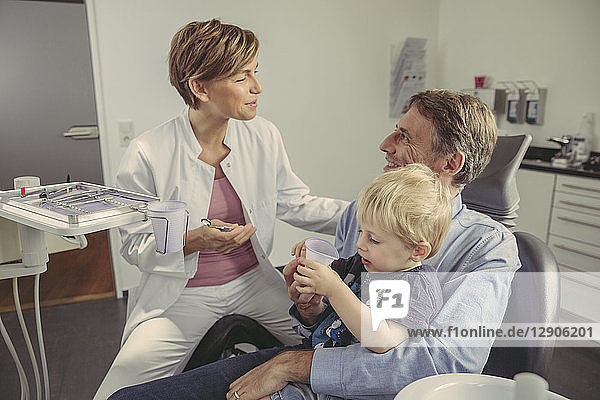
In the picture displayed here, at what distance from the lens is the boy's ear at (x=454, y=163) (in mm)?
1112

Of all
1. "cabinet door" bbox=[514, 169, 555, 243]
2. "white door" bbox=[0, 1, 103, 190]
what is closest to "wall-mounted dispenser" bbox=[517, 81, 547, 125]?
"cabinet door" bbox=[514, 169, 555, 243]

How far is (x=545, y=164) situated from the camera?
10.7 ft

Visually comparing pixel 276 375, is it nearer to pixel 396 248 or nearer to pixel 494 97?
pixel 396 248

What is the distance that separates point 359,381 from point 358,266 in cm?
26

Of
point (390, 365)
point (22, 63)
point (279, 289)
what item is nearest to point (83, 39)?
point (22, 63)

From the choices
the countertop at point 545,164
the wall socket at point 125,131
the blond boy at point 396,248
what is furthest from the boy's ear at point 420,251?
the countertop at point 545,164

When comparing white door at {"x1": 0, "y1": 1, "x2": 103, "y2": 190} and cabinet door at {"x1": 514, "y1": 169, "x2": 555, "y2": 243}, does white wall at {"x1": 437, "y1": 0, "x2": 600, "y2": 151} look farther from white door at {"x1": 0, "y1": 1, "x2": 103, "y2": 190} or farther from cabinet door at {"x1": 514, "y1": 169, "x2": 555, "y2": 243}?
white door at {"x1": 0, "y1": 1, "x2": 103, "y2": 190}

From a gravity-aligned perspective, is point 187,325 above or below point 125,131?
below

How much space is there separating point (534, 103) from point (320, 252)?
3134 mm

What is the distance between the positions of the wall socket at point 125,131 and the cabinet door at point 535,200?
8.37 feet

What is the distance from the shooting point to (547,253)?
3.78ft

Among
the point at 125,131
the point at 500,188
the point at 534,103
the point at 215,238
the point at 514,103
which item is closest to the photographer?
the point at 500,188

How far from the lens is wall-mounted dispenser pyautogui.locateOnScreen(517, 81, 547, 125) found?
11.7ft

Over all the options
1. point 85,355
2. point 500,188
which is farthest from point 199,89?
point 85,355
